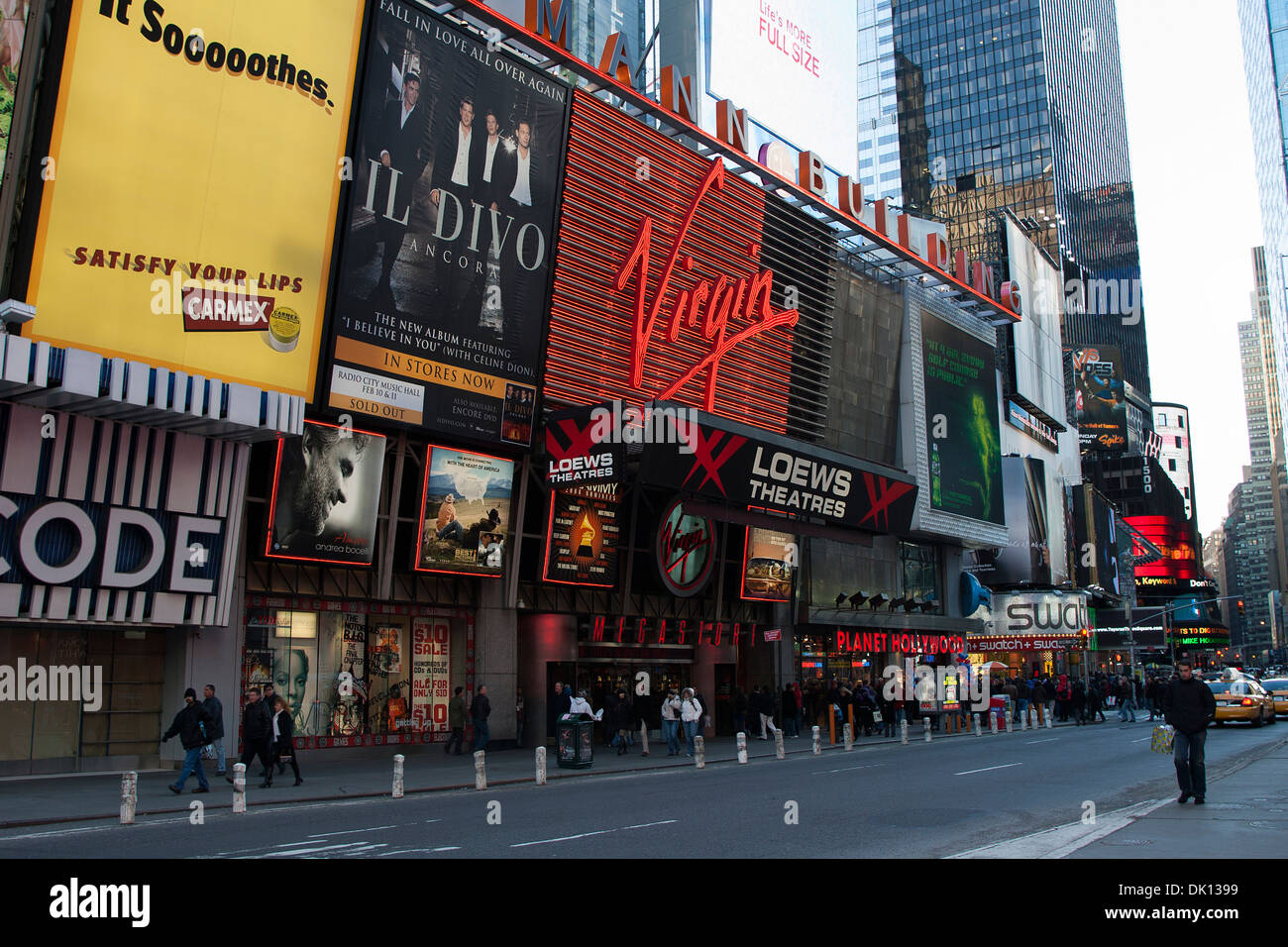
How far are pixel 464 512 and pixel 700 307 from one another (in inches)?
450

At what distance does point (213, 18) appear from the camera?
23.2m

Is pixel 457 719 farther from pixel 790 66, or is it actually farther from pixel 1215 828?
pixel 790 66

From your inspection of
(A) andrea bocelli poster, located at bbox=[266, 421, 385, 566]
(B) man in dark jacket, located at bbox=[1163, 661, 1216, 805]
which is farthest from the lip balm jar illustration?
(B) man in dark jacket, located at bbox=[1163, 661, 1216, 805]

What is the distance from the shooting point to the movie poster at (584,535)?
32281 millimetres

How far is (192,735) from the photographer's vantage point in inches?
757

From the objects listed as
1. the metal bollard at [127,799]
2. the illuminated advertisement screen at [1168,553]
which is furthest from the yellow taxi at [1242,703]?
the illuminated advertisement screen at [1168,553]

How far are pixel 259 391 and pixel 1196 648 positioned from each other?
6336 inches

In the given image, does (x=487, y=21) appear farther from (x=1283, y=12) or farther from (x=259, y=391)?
(x=1283, y=12)

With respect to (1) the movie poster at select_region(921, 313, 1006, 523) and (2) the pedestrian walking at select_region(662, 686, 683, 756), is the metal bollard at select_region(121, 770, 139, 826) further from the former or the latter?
(1) the movie poster at select_region(921, 313, 1006, 523)

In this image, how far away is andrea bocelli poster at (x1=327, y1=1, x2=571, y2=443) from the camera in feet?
86.1

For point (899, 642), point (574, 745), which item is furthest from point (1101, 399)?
point (574, 745)

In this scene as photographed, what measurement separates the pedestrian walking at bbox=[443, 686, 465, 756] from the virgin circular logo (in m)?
8.22
